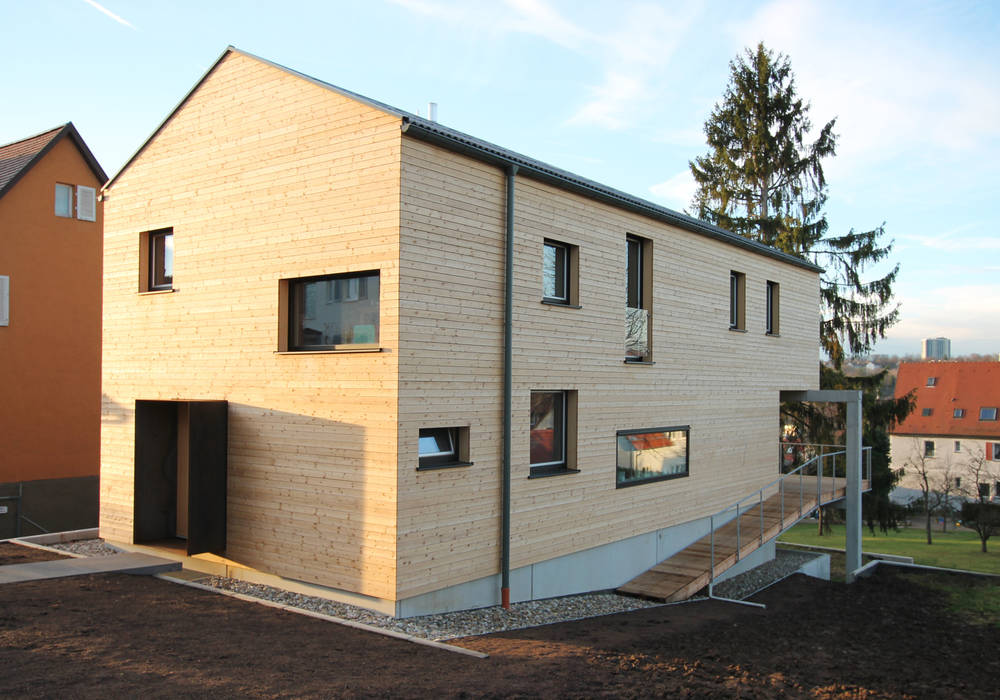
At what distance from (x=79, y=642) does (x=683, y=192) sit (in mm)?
27874

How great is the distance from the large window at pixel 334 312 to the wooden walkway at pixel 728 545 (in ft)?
20.5

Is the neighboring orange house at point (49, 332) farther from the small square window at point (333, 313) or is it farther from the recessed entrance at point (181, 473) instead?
the small square window at point (333, 313)

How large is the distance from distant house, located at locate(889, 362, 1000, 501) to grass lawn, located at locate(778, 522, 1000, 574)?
726cm

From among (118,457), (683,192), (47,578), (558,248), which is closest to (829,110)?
(683,192)

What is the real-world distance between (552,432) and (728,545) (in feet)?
16.6

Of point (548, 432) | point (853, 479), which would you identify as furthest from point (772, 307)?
point (548, 432)

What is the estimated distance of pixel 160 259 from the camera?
466 inches

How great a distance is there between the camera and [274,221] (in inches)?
397

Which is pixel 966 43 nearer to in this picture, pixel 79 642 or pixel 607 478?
pixel 607 478

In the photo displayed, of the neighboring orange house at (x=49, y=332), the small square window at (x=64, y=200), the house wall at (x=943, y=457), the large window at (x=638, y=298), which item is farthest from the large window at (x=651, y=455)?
the house wall at (x=943, y=457)

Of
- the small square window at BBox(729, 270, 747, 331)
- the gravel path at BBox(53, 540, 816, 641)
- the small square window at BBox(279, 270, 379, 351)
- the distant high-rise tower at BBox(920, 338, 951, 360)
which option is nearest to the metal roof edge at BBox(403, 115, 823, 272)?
the small square window at BBox(729, 270, 747, 331)

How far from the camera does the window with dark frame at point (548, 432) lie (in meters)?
11.0

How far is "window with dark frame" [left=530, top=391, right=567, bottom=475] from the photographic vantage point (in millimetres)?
10977

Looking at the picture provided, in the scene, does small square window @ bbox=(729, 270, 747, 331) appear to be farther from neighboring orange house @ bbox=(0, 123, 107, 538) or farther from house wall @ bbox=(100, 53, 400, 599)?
neighboring orange house @ bbox=(0, 123, 107, 538)
